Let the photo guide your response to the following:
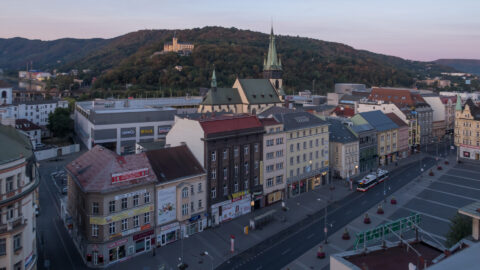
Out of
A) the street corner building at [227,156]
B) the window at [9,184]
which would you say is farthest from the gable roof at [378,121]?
the window at [9,184]

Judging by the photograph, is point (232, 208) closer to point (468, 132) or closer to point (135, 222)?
point (135, 222)

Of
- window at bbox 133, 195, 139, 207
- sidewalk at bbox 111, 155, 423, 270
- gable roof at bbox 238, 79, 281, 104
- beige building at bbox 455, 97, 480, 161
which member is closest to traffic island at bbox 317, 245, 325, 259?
sidewalk at bbox 111, 155, 423, 270

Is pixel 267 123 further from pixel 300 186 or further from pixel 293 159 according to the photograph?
pixel 300 186

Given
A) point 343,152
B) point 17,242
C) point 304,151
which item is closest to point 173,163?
point 17,242

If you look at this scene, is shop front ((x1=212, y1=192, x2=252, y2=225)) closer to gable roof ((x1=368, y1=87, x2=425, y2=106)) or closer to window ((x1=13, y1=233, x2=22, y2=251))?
window ((x1=13, y1=233, x2=22, y2=251))

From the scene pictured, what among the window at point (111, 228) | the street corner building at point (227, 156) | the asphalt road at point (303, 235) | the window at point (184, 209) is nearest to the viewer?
the window at point (111, 228)

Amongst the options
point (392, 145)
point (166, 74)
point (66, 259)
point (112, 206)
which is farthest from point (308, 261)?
point (166, 74)

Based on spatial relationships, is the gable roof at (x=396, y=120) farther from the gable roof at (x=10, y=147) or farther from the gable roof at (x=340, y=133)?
the gable roof at (x=10, y=147)
